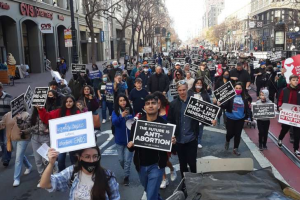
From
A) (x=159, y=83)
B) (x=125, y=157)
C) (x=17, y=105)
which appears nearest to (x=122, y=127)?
(x=125, y=157)

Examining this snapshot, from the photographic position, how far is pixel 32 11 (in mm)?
26219

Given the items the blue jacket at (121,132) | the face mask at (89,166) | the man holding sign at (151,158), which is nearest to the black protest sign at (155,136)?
the man holding sign at (151,158)

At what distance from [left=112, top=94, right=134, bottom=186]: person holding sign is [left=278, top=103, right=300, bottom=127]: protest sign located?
369 cm

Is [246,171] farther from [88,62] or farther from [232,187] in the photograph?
[88,62]

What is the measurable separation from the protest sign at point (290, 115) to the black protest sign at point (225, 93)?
1362 millimetres

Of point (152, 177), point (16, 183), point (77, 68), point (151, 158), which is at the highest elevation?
point (77, 68)

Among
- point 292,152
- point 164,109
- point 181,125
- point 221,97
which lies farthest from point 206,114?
point 292,152

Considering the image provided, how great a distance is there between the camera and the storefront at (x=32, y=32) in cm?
2423

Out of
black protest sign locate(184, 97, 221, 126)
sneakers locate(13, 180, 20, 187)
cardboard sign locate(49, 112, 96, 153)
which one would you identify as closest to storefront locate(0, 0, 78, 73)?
sneakers locate(13, 180, 20, 187)

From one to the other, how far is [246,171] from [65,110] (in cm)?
335

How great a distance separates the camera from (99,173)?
298 centimetres

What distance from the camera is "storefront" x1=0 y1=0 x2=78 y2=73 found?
24234 mm

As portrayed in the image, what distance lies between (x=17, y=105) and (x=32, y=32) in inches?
941

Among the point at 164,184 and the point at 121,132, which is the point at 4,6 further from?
the point at 164,184
